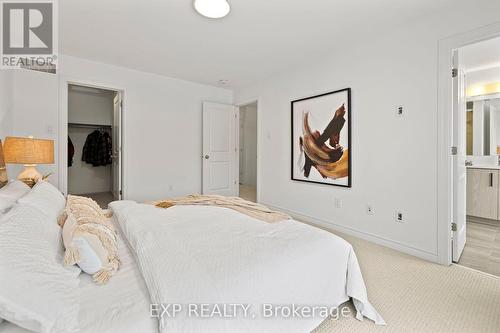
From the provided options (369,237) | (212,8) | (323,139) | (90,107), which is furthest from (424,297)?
(90,107)

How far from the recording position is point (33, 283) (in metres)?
0.77

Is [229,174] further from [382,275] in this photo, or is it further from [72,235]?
[72,235]

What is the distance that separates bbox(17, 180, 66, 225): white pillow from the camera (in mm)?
1295

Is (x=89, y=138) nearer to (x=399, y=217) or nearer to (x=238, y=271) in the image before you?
(x=238, y=271)

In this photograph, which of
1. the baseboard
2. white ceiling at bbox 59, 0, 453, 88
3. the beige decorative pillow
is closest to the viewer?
the beige decorative pillow

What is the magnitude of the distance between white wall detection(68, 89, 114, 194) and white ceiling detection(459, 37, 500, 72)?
250 inches

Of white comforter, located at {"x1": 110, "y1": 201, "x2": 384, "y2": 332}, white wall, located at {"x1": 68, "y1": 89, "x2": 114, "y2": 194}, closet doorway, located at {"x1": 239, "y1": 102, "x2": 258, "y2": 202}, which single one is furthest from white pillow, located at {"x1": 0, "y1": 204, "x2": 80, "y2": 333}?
closet doorway, located at {"x1": 239, "y1": 102, "x2": 258, "y2": 202}

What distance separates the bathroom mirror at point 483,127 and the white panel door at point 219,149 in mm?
4101

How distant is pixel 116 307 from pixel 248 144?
6873 millimetres

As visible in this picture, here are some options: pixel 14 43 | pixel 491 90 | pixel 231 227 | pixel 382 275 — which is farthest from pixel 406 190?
pixel 14 43

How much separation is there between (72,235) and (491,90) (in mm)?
5446

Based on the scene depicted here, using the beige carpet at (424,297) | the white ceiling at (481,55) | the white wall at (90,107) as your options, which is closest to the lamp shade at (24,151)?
the beige carpet at (424,297)

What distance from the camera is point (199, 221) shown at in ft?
5.64

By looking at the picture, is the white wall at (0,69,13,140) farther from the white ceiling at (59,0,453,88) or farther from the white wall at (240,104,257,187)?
the white wall at (240,104,257,187)
